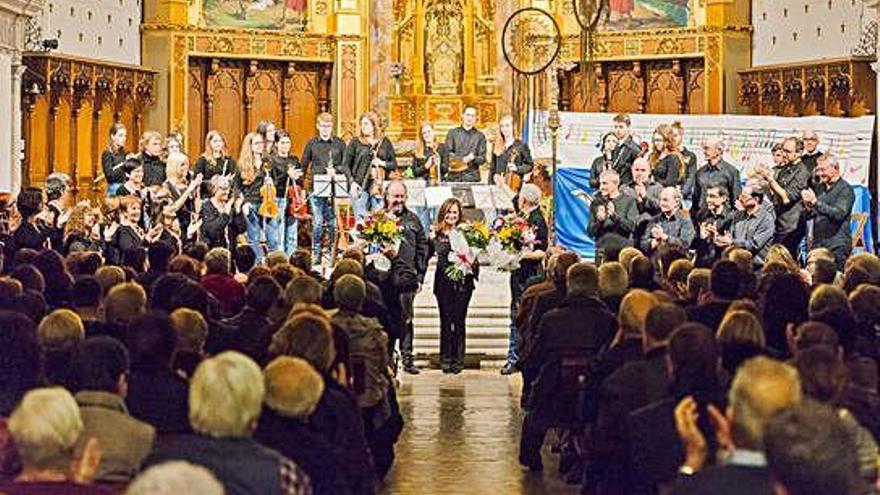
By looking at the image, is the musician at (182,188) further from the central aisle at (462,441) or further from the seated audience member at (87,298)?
the seated audience member at (87,298)

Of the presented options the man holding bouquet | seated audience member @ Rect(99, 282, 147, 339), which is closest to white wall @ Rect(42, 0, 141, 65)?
the man holding bouquet

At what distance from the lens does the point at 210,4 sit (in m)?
28.5

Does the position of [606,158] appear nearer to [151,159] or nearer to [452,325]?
[452,325]

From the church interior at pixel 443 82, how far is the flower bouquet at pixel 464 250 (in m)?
0.99

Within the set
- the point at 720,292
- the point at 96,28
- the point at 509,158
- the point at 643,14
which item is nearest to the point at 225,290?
the point at 720,292

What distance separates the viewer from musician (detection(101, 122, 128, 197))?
1980 centimetres

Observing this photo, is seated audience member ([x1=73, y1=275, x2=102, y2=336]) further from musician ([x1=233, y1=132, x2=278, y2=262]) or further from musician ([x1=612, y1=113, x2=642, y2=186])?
musician ([x1=612, y1=113, x2=642, y2=186])

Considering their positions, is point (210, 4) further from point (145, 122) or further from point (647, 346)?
point (647, 346)

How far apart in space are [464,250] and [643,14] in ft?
41.1

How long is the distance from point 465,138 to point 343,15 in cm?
771

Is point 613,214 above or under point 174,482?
above

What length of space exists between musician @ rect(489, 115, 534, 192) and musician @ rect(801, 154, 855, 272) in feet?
18.0

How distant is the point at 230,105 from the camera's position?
28.7 m

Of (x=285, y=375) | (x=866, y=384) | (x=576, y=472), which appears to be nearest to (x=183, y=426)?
(x=285, y=375)
